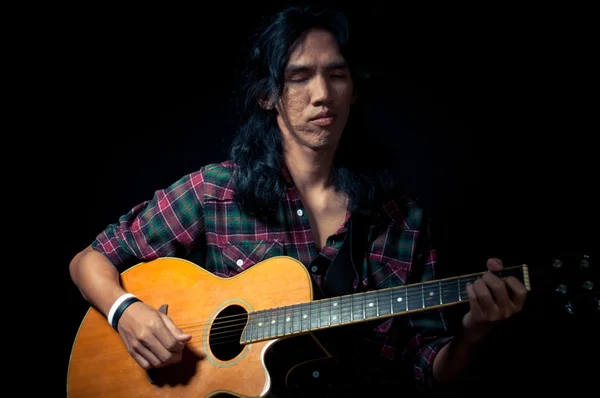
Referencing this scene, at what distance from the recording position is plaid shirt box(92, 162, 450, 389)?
1808mm

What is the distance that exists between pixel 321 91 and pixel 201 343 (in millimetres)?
889

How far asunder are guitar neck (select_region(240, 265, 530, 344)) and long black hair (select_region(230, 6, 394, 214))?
47 cm

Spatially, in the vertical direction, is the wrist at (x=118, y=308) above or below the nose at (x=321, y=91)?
below

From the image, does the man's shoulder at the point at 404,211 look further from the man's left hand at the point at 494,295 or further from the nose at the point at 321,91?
the man's left hand at the point at 494,295

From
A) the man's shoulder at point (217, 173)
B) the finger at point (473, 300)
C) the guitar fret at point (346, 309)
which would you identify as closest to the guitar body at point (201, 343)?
the guitar fret at point (346, 309)

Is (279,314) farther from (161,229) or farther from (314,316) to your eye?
(161,229)

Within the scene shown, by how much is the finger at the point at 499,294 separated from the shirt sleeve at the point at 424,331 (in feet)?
1.17

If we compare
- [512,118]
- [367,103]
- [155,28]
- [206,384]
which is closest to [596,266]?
[512,118]

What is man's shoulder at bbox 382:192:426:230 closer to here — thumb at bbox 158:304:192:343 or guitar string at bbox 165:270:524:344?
guitar string at bbox 165:270:524:344

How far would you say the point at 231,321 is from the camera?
157cm

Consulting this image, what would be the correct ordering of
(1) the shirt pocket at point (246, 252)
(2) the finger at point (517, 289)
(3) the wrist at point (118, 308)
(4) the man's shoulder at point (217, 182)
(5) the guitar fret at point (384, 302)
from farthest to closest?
(4) the man's shoulder at point (217, 182), (1) the shirt pocket at point (246, 252), (3) the wrist at point (118, 308), (5) the guitar fret at point (384, 302), (2) the finger at point (517, 289)

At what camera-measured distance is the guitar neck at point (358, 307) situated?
1347 millimetres

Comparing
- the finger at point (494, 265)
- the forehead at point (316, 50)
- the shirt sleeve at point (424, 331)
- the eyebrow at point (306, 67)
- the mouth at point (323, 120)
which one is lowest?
the shirt sleeve at point (424, 331)

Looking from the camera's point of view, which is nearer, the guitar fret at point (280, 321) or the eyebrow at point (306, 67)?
the guitar fret at point (280, 321)
